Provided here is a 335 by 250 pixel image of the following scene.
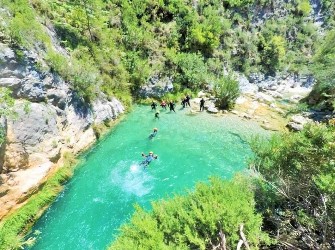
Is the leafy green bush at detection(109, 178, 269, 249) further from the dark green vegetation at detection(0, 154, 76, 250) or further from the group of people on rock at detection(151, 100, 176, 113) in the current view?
the group of people on rock at detection(151, 100, 176, 113)

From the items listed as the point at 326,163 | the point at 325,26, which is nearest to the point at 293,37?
the point at 325,26

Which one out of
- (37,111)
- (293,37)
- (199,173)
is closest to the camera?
(37,111)

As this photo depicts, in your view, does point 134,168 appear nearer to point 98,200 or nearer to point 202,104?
point 98,200

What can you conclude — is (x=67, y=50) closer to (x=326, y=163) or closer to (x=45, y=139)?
(x=45, y=139)

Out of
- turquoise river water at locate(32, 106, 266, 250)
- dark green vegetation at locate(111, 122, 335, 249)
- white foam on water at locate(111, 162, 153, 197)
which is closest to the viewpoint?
dark green vegetation at locate(111, 122, 335, 249)

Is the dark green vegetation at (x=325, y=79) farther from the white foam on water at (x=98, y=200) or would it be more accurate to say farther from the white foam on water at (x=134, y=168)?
the white foam on water at (x=98, y=200)

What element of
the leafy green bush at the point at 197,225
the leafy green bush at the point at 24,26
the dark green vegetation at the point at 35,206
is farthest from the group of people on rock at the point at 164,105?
the leafy green bush at the point at 197,225

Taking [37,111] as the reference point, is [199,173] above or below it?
below

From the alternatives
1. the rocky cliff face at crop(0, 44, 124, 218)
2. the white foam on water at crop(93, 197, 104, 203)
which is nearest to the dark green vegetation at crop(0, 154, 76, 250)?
the rocky cliff face at crop(0, 44, 124, 218)
